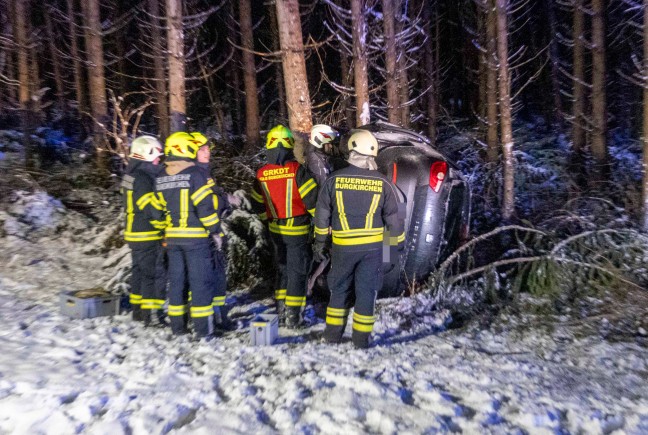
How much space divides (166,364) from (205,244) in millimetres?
1305

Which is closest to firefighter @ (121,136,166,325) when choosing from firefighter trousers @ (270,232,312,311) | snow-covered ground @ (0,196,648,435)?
snow-covered ground @ (0,196,648,435)

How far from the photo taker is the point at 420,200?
564cm

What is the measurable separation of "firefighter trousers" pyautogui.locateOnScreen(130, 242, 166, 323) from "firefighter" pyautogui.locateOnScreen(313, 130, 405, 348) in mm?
2008

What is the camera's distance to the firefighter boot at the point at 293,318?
533cm

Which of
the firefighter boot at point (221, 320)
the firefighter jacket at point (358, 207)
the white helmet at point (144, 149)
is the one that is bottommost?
the firefighter boot at point (221, 320)

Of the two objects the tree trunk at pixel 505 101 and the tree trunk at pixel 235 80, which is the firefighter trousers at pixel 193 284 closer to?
the tree trunk at pixel 505 101

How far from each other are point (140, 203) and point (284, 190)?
1.54 meters

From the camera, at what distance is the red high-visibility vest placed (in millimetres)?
5281

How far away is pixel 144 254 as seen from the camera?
5.40 meters

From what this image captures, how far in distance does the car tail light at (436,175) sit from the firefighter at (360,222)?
117cm

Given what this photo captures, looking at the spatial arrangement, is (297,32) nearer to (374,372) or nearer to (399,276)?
(399,276)

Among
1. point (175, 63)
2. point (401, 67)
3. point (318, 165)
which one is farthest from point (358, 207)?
point (401, 67)

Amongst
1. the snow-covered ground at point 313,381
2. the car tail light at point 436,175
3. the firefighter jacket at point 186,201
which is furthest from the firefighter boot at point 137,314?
the car tail light at point 436,175

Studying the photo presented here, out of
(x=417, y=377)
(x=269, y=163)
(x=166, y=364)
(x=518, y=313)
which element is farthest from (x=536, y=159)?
(x=166, y=364)
